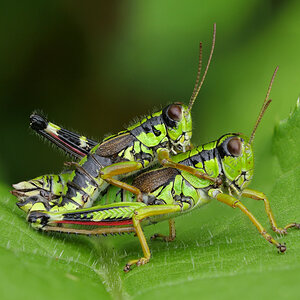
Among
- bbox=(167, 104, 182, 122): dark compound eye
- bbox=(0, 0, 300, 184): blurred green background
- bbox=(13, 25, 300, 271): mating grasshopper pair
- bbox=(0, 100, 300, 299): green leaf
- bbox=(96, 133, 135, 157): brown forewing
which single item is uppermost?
bbox=(0, 0, 300, 184): blurred green background

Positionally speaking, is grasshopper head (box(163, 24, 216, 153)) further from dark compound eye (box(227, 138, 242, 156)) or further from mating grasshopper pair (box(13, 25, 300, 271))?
dark compound eye (box(227, 138, 242, 156))

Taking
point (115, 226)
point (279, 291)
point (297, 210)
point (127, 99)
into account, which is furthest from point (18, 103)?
point (279, 291)

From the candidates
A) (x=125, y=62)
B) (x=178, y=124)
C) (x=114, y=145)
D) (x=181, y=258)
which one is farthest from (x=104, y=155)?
(x=125, y=62)

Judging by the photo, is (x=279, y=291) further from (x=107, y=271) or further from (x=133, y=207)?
(x=133, y=207)

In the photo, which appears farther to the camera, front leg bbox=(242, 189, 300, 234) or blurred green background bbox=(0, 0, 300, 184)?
blurred green background bbox=(0, 0, 300, 184)

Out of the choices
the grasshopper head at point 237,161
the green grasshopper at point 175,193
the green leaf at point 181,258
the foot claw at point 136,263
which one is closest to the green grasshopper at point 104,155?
the green grasshopper at point 175,193

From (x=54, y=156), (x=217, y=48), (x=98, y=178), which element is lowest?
(x=98, y=178)

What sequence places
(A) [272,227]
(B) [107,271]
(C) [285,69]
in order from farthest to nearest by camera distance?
1. (C) [285,69]
2. (A) [272,227]
3. (B) [107,271]

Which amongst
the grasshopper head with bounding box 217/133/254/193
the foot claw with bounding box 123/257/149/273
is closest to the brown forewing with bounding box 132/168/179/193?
the grasshopper head with bounding box 217/133/254/193

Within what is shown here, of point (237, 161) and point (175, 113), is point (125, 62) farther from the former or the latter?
point (237, 161)

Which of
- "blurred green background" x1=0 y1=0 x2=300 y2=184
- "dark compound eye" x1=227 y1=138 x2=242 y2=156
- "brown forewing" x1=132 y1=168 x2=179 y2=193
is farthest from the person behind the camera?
"blurred green background" x1=0 y1=0 x2=300 y2=184
